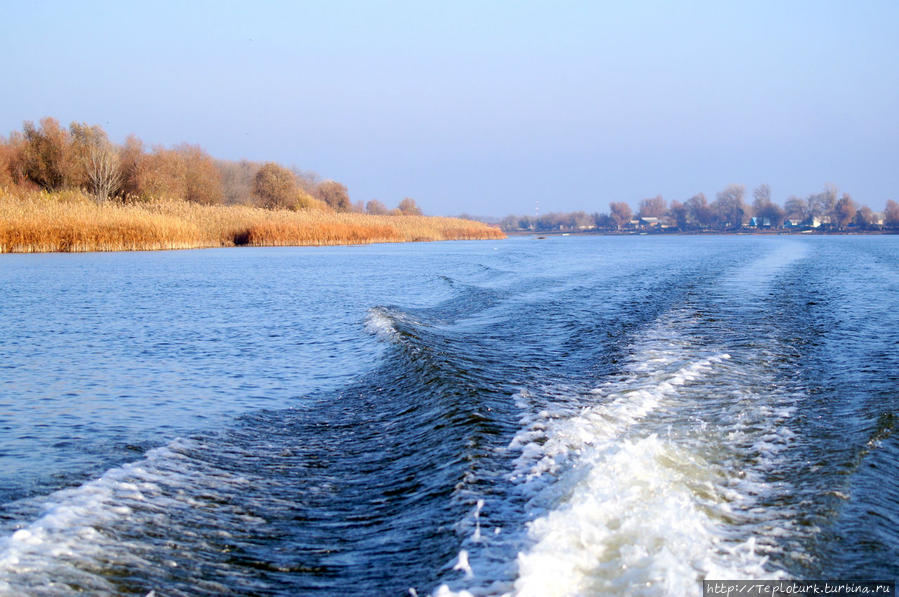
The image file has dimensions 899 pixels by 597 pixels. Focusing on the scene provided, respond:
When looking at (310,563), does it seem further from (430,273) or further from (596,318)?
(430,273)

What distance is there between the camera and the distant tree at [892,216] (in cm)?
11869

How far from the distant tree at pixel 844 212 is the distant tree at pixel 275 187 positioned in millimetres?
96715

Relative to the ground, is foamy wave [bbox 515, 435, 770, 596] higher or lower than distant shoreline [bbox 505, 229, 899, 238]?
lower

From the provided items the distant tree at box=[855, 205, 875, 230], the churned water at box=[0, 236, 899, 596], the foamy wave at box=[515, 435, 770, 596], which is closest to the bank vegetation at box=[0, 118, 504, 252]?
the churned water at box=[0, 236, 899, 596]

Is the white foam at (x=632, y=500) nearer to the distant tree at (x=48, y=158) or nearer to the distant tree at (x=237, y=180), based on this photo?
the distant tree at (x=48, y=158)

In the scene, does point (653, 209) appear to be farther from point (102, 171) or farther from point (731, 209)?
point (102, 171)

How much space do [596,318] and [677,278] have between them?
31.4 ft

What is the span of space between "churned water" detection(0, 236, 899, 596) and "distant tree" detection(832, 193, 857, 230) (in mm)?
127713

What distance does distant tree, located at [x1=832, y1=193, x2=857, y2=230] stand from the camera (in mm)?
123062

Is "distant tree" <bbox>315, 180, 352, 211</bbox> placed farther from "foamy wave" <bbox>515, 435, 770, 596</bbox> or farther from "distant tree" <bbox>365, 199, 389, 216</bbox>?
"foamy wave" <bbox>515, 435, 770, 596</bbox>

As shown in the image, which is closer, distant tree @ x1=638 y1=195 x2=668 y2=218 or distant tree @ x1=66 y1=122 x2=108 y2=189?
distant tree @ x1=66 y1=122 x2=108 y2=189

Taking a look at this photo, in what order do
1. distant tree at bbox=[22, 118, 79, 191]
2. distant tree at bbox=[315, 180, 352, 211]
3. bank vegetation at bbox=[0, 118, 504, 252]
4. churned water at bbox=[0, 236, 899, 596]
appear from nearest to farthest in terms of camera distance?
churned water at bbox=[0, 236, 899, 596], bank vegetation at bbox=[0, 118, 504, 252], distant tree at bbox=[22, 118, 79, 191], distant tree at bbox=[315, 180, 352, 211]

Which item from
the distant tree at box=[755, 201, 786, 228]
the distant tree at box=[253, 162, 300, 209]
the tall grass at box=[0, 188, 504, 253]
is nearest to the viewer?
the tall grass at box=[0, 188, 504, 253]

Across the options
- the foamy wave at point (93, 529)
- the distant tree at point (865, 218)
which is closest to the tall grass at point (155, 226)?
the foamy wave at point (93, 529)
